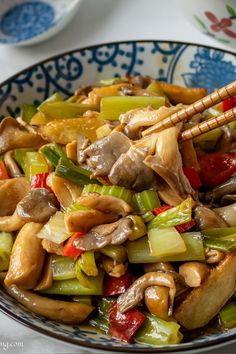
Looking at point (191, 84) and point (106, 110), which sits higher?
point (106, 110)

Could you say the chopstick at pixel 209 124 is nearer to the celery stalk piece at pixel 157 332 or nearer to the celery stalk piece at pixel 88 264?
the celery stalk piece at pixel 88 264

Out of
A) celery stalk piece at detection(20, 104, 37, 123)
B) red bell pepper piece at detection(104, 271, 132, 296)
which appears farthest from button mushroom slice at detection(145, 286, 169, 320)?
celery stalk piece at detection(20, 104, 37, 123)

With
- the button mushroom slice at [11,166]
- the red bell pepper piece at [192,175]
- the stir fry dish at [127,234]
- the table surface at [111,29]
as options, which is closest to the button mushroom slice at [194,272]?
the stir fry dish at [127,234]

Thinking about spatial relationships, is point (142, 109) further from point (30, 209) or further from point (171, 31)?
point (171, 31)

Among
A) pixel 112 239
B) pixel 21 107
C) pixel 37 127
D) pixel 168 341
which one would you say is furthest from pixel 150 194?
pixel 21 107

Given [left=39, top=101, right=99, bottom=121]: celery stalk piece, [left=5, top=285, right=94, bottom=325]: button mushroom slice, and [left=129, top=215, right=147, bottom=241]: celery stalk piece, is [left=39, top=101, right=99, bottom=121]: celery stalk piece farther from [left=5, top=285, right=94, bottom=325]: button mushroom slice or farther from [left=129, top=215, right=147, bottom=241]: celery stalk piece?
[left=5, top=285, right=94, bottom=325]: button mushroom slice

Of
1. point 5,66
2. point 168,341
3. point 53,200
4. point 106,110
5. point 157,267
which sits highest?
point 5,66
